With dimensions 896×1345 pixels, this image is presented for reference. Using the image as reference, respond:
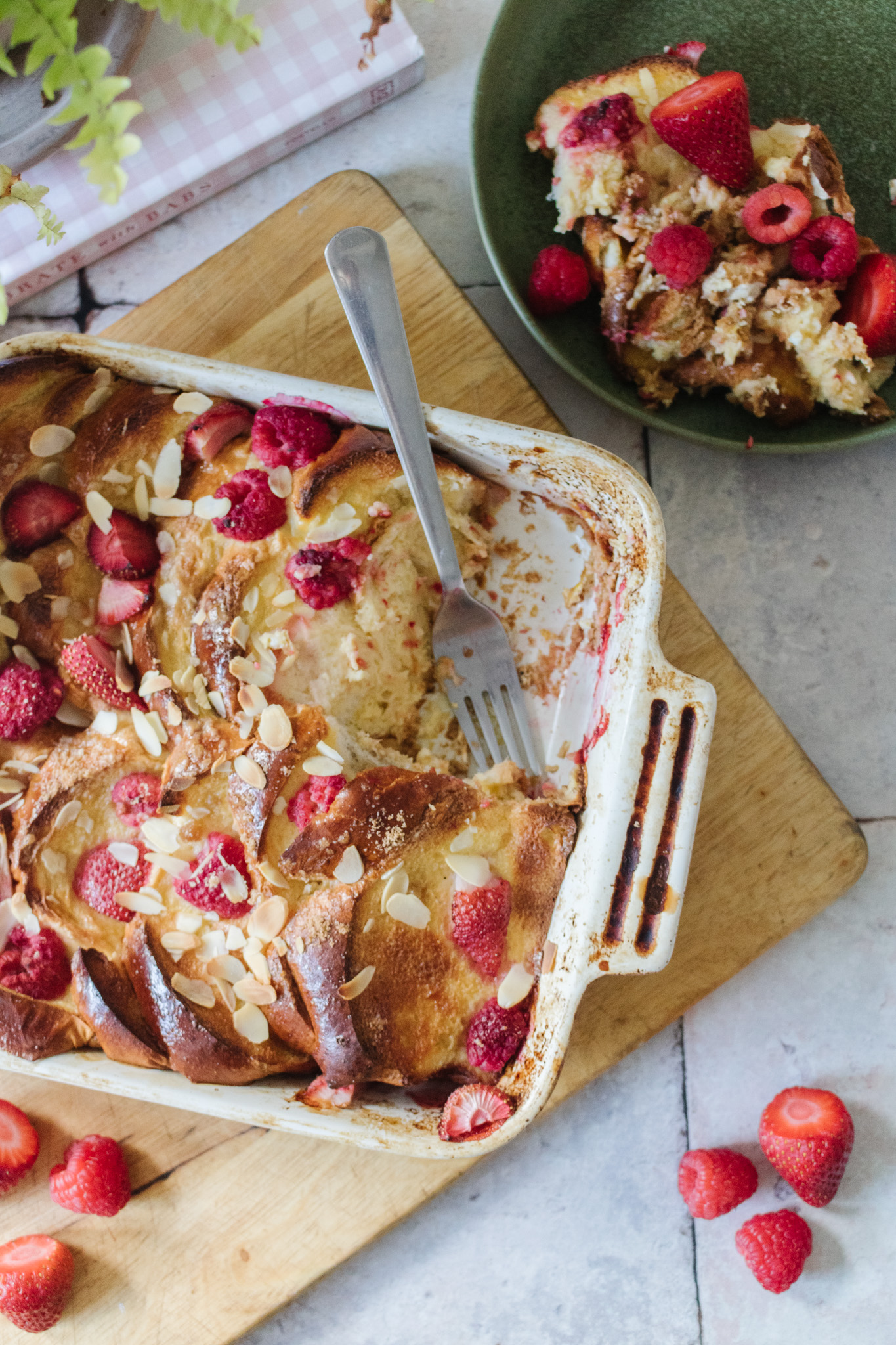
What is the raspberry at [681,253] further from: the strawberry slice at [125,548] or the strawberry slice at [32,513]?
the strawberry slice at [32,513]

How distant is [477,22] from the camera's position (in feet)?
7.25

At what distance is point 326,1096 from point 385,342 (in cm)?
133

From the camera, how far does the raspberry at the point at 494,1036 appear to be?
1.79 metres

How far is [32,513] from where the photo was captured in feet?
6.13

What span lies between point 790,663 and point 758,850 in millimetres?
424

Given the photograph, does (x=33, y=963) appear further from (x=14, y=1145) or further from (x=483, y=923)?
(x=483, y=923)

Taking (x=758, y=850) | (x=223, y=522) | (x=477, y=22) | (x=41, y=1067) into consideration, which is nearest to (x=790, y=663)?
(x=758, y=850)

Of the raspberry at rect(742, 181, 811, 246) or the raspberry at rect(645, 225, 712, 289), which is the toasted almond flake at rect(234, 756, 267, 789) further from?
the raspberry at rect(742, 181, 811, 246)

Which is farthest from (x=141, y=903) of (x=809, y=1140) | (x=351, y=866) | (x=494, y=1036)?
(x=809, y=1140)

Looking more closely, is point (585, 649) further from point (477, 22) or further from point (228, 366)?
point (477, 22)

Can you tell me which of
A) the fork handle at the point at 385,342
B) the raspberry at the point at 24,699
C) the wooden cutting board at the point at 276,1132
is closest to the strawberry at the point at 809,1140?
the wooden cutting board at the point at 276,1132

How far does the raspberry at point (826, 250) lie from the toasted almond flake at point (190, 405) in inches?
45.2

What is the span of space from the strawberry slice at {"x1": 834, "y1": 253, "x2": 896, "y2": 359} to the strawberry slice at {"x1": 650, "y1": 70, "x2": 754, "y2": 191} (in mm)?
286

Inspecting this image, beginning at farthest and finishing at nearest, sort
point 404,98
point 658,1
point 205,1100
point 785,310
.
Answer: point 404,98 < point 658,1 < point 785,310 < point 205,1100
